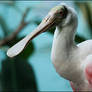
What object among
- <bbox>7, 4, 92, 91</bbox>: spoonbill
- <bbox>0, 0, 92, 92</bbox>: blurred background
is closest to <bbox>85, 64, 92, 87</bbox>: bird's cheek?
<bbox>7, 4, 92, 91</bbox>: spoonbill

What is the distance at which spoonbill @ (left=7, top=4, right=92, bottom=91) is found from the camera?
59 centimetres

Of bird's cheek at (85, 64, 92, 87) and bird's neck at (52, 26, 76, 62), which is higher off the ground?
bird's neck at (52, 26, 76, 62)

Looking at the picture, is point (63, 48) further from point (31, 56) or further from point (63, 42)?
point (31, 56)

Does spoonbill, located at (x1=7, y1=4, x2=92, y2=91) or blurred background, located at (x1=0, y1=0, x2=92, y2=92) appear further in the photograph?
blurred background, located at (x1=0, y1=0, x2=92, y2=92)

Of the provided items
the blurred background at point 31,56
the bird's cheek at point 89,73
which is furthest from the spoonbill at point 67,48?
the blurred background at point 31,56

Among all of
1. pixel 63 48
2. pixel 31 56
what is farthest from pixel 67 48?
pixel 31 56

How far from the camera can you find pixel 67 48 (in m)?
0.61

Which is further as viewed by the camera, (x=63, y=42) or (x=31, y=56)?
(x=31, y=56)

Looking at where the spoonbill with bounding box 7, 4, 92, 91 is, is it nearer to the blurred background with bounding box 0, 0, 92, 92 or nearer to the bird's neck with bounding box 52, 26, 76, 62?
the bird's neck with bounding box 52, 26, 76, 62

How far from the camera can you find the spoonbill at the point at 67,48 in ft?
1.93

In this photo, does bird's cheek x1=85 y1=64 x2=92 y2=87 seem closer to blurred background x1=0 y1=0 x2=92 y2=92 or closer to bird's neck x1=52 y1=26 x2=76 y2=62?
bird's neck x1=52 y1=26 x2=76 y2=62

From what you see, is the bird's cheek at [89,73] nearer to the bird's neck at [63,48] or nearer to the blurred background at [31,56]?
the bird's neck at [63,48]

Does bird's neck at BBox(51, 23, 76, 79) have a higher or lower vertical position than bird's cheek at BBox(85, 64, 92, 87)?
higher

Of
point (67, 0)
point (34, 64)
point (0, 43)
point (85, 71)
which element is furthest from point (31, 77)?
point (85, 71)
